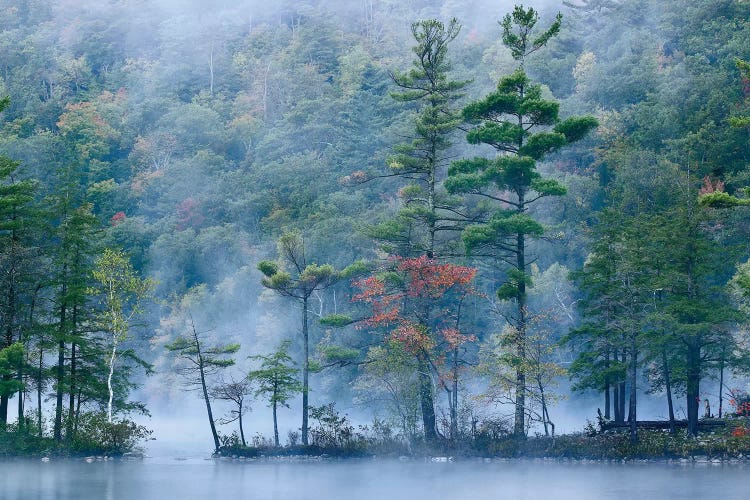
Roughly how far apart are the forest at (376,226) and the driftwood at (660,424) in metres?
0.15

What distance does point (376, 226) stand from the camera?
149 ft

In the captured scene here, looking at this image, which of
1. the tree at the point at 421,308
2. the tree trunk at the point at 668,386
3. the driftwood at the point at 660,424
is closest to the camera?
the driftwood at the point at 660,424

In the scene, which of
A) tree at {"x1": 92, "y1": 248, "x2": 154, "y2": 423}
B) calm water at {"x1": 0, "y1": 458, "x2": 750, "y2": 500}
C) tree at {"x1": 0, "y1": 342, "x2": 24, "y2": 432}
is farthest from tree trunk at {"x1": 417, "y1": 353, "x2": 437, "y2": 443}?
tree at {"x1": 0, "y1": 342, "x2": 24, "y2": 432}

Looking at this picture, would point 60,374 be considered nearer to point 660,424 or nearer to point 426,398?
point 426,398

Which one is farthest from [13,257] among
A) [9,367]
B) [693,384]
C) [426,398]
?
[693,384]

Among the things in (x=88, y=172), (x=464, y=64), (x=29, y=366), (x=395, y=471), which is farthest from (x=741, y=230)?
(x=88, y=172)

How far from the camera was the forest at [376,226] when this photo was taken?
39.9 metres

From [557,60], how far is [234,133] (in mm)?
34020

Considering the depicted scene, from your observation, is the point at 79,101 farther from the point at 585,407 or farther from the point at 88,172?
the point at 585,407

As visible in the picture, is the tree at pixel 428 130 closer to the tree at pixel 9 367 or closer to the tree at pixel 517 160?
the tree at pixel 517 160

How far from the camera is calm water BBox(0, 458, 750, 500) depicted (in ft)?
93.4

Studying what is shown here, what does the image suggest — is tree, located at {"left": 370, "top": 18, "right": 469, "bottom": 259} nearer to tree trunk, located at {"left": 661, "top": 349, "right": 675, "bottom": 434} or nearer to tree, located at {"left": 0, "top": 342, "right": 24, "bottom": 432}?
tree trunk, located at {"left": 661, "top": 349, "right": 675, "bottom": 434}

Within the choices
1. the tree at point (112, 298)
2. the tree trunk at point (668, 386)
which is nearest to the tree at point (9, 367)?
the tree at point (112, 298)

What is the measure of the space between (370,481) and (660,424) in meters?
13.3
